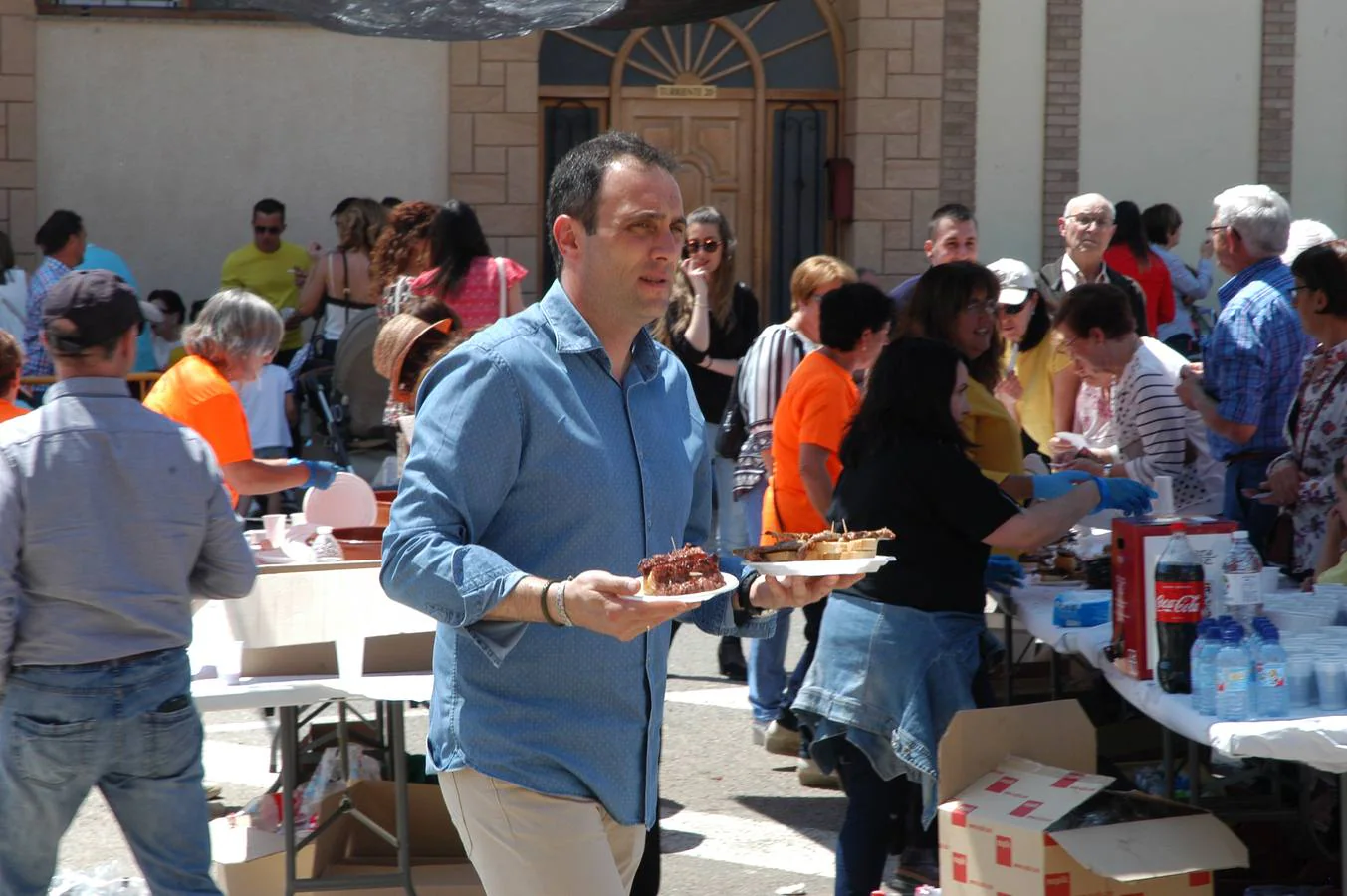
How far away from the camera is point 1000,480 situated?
17.5ft

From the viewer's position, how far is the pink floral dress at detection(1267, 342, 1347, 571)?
559cm

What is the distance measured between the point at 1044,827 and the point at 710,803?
2.28 metres

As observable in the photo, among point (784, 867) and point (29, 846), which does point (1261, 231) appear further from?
point (29, 846)

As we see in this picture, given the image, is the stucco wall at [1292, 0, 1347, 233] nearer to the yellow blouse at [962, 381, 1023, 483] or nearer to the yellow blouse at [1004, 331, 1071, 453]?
the yellow blouse at [1004, 331, 1071, 453]

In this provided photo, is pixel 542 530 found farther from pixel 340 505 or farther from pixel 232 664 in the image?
pixel 340 505

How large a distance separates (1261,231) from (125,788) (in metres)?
4.71

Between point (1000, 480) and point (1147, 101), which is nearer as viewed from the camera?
point (1000, 480)

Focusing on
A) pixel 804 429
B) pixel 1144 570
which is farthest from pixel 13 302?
pixel 1144 570

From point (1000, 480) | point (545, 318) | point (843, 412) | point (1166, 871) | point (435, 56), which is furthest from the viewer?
point (435, 56)

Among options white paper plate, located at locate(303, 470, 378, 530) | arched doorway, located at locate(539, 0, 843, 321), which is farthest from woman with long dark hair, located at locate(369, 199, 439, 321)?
arched doorway, located at locate(539, 0, 843, 321)

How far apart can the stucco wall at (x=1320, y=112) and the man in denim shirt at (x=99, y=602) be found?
11625 mm

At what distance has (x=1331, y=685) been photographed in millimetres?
3730

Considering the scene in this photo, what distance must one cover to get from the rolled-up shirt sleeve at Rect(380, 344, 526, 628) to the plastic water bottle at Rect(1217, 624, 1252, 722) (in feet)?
5.83

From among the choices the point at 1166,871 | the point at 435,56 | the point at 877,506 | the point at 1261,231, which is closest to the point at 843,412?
the point at 877,506
